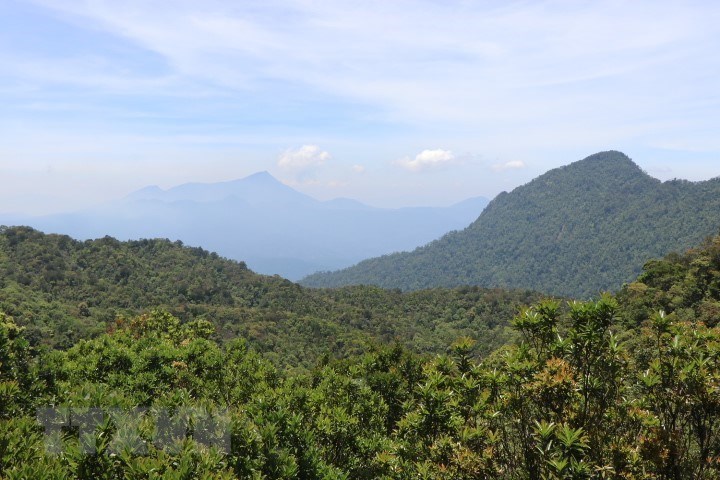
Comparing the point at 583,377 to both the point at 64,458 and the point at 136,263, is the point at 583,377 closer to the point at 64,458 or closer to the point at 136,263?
the point at 64,458

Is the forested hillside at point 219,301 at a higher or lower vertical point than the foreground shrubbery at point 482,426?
lower

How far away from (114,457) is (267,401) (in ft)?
15.1

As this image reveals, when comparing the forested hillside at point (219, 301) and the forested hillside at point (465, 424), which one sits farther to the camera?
the forested hillside at point (219, 301)

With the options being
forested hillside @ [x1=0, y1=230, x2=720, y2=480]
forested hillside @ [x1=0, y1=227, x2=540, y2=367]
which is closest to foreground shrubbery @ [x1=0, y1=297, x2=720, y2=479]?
forested hillside @ [x1=0, y1=230, x2=720, y2=480]

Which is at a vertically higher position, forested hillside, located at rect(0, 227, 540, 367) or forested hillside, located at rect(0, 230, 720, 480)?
forested hillside, located at rect(0, 230, 720, 480)

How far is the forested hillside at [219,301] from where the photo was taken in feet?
Answer: 215

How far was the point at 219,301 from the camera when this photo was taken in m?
92.3

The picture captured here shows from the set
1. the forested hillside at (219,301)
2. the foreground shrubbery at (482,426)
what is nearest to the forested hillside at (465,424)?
the foreground shrubbery at (482,426)

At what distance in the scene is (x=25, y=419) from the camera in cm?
791

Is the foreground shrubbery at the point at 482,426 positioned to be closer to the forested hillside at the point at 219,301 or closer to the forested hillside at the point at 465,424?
the forested hillside at the point at 465,424

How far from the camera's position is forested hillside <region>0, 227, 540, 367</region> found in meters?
65.4

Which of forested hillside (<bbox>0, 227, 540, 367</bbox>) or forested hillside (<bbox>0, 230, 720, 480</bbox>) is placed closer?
forested hillside (<bbox>0, 230, 720, 480</bbox>)

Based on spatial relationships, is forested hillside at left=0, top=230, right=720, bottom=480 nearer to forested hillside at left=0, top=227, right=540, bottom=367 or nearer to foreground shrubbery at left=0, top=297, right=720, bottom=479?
foreground shrubbery at left=0, top=297, right=720, bottom=479

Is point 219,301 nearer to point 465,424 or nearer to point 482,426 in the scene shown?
point 465,424
